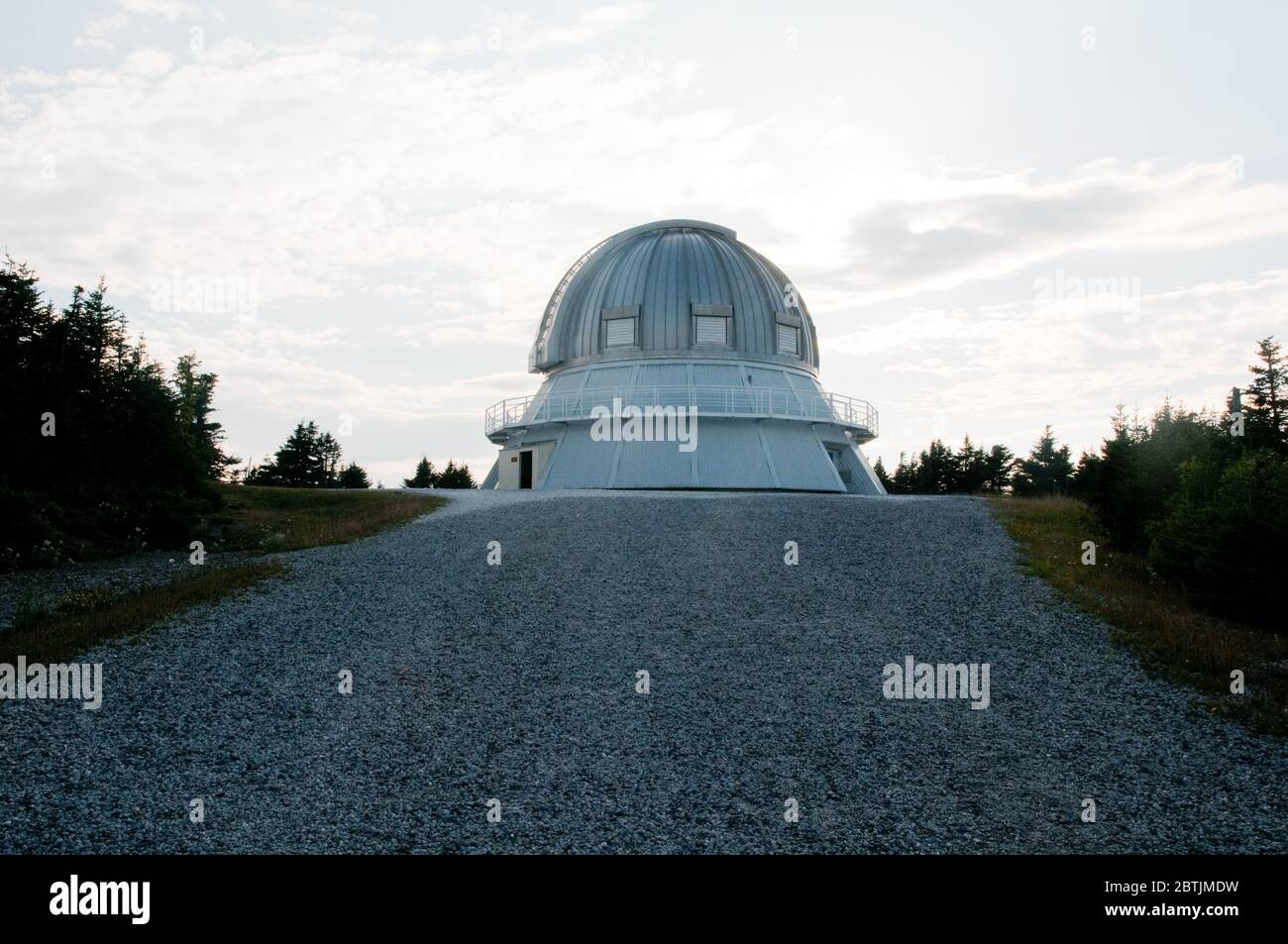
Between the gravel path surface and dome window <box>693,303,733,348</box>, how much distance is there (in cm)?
2125

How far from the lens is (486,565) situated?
1858 cm

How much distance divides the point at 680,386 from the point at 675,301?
4.24 meters

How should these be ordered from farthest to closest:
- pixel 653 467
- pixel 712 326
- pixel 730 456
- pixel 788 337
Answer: pixel 788 337
pixel 712 326
pixel 730 456
pixel 653 467

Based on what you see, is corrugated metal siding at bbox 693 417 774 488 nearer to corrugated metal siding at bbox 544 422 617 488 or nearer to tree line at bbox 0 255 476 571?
corrugated metal siding at bbox 544 422 617 488

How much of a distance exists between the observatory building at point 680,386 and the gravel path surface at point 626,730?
1752 centimetres

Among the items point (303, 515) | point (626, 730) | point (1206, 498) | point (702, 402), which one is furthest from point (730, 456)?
point (626, 730)

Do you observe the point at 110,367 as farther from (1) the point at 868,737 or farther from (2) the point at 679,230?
(2) the point at 679,230

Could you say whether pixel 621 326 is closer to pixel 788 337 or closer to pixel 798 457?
pixel 788 337

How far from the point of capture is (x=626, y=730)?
1086 centimetres

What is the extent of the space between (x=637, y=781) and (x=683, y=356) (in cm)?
2932

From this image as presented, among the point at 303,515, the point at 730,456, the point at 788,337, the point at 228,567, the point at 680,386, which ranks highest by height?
the point at 788,337

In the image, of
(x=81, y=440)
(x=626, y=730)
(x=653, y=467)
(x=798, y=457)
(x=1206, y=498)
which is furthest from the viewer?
(x=798, y=457)

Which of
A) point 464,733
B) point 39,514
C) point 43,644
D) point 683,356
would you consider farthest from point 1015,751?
point 683,356

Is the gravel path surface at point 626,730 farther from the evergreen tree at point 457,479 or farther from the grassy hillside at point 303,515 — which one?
the evergreen tree at point 457,479
